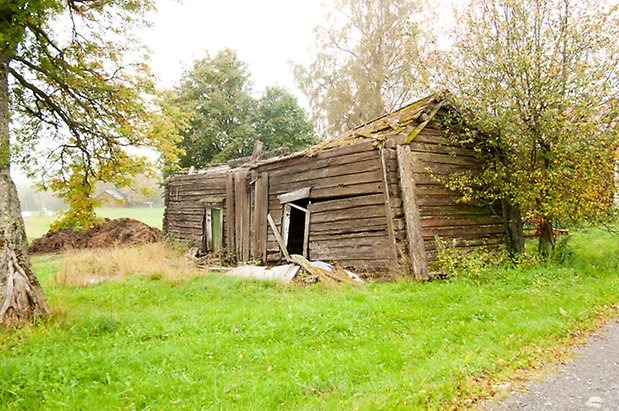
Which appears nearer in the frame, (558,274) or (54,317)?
(54,317)

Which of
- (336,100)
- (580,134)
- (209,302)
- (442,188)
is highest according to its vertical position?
(336,100)

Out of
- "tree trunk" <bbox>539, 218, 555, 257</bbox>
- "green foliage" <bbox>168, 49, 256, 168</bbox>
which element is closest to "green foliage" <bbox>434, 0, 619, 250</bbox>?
"tree trunk" <bbox>539, 218, 555, 257</bbox>

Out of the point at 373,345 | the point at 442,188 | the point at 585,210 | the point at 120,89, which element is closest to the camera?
the point at 373,345

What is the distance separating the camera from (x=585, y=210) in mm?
8539

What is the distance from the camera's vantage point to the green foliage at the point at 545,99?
808cm

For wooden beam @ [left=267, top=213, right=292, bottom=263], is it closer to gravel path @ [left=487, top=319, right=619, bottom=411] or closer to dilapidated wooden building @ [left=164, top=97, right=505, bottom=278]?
dilapidated wooden building @ [left=164, top=97, right=505, bottom=278]

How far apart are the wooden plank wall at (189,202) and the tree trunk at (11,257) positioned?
8814 mm

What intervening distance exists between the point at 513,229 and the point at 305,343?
7330 millimetres

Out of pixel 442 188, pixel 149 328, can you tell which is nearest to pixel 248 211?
pixel 442 188

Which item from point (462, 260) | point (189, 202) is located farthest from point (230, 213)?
point (462, 260)

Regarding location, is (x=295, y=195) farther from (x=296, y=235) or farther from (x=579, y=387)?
(x=579, y=387)

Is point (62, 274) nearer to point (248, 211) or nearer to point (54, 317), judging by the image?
point (54, 317)

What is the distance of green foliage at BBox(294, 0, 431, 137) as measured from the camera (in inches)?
840

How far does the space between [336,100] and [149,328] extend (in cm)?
1877
